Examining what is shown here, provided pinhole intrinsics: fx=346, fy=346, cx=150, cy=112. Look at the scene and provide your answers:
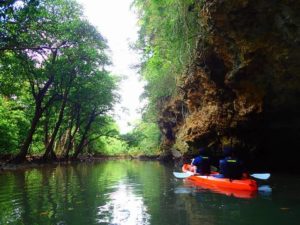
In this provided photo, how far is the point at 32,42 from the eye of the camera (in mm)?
19828

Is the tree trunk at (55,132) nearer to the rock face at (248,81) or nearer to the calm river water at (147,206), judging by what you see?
the rock face at (248,81)

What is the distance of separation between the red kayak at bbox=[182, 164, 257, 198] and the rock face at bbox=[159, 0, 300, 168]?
4485 millimetres

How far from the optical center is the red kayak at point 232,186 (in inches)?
412

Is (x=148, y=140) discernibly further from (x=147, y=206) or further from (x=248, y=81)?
(x=147, y=206)

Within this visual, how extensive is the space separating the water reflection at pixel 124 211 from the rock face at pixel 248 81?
6876 millimetres

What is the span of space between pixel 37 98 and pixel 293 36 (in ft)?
63.3

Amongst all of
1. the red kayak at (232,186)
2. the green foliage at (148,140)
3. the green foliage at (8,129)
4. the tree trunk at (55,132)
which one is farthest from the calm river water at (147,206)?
the green foliage at (148,140)

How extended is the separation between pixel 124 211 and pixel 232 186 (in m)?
4.49

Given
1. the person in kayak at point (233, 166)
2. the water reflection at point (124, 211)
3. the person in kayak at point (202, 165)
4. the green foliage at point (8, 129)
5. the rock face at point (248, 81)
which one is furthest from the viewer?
the green foliage at point (8, 129)

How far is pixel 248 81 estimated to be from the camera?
14.2 metres

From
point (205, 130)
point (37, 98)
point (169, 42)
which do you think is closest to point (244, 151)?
point (205, 130)

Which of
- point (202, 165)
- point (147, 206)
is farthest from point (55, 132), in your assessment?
point (147, 206)

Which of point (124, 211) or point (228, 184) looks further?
point (228, 184)

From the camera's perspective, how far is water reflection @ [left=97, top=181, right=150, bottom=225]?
274 inches
